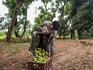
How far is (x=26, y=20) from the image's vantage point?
2288 centimetres

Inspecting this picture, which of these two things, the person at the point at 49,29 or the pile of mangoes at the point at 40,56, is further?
the person at the point at 49,29

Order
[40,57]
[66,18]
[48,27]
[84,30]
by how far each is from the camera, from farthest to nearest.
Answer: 1. [66,18]
2. [84,30]
3. [48,27]
4. [40,57]

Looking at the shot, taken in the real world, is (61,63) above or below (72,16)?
below

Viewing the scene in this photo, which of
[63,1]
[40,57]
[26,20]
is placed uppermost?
[63,1]

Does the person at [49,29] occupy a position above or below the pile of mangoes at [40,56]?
above

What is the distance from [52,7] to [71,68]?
15.9 metres

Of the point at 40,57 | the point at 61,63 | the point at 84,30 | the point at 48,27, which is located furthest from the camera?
the point at 84,30

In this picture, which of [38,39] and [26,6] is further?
[26,6]

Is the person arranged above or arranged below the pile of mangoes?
above

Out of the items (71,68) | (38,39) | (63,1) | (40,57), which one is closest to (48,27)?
(38,39)

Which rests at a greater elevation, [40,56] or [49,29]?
[49,29]

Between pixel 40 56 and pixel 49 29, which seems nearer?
pixel 40 56

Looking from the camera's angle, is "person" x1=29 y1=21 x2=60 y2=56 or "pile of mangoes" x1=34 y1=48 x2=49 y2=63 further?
"person" x1=29 y1=21 x2=60 y2=56

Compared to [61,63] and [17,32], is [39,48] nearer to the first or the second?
[61,63]
